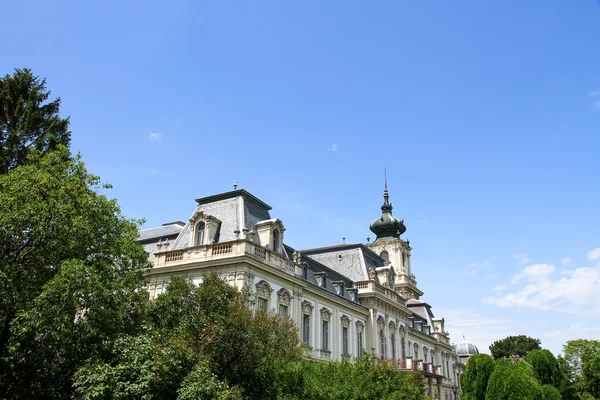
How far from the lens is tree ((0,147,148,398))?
15.4 m

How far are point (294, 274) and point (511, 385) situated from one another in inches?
538

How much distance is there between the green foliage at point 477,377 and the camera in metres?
25.2

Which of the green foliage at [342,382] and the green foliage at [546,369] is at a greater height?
the green foliage at [546,369]

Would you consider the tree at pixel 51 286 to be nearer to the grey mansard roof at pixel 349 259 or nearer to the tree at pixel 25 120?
the tree at pixel 25 120

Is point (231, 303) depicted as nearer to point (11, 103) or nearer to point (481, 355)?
point (481, 355)

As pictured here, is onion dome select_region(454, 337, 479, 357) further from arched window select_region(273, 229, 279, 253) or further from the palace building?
arched window select_region(273, 229, 279, 253)

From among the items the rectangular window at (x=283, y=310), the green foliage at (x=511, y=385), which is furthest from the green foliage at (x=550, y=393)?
the rectangular window at (x=283, y=310)

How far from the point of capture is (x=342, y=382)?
19234 millimetres

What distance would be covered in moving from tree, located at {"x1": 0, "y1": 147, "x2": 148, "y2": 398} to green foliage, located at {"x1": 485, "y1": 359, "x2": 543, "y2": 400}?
15821 mm

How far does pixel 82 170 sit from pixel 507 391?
1971cm

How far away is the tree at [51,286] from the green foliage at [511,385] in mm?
15821

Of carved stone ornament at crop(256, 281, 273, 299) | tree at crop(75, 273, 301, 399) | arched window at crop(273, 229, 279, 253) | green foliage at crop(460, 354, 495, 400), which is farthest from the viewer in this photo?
arched window at crop(273, 229, 279, 253)

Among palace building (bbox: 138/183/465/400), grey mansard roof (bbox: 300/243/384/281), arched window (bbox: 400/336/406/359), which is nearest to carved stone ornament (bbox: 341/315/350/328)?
palace building (bbox: 138/183/465/400)

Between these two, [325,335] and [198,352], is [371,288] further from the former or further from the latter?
[198,352]
